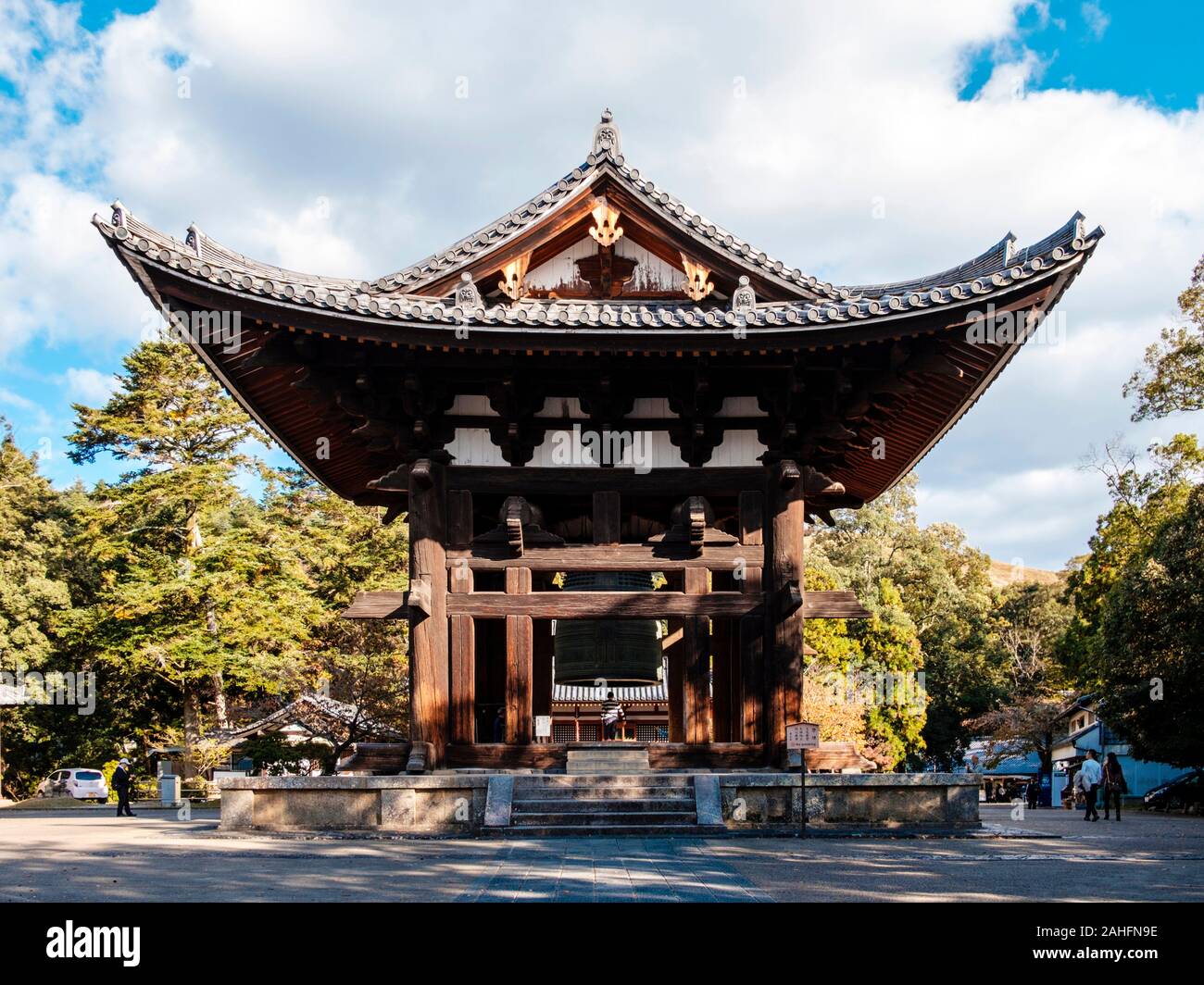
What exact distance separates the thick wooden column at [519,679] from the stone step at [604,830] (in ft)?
6.93

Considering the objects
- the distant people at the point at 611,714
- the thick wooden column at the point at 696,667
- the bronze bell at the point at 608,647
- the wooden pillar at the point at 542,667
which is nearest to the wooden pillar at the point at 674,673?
the wooden pillar at the point at 542,667

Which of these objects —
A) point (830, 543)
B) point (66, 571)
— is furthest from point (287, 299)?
point (830, 543)

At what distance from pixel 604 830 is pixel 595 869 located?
342 cm

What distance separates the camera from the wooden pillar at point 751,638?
15.8m

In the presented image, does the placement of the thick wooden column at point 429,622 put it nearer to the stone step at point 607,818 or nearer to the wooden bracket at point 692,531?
the stone step at point 607,818

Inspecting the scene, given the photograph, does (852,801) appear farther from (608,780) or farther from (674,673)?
(674,673)

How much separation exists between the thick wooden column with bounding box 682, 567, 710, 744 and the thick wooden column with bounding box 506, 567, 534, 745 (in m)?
2.28

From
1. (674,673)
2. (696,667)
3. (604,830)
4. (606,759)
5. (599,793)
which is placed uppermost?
(696,667)

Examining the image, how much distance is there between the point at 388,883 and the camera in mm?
9852

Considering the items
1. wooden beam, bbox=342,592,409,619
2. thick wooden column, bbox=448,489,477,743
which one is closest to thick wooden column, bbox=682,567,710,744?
thick wooden column, bbox=448,489,477,743

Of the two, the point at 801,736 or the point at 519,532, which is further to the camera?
the point at 519,532

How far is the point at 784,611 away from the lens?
51.1ft

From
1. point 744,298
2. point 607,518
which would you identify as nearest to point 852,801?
point 607,518

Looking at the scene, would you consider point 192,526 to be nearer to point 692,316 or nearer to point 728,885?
point 692,316
